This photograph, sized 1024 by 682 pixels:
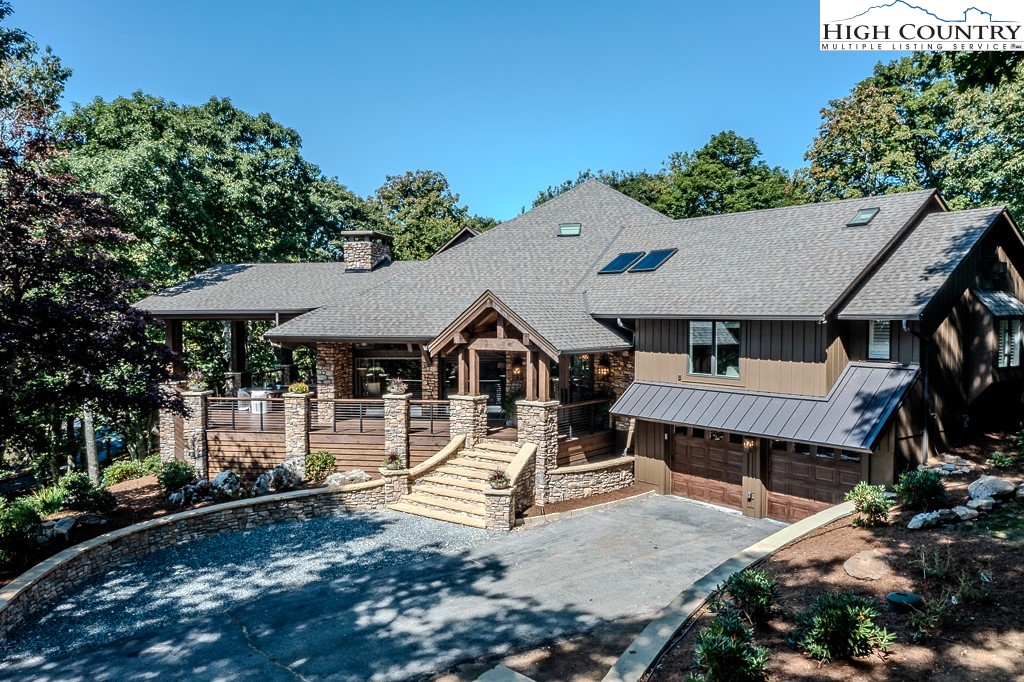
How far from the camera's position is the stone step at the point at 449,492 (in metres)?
15.7

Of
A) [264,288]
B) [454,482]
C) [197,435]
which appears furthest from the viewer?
[264,288]

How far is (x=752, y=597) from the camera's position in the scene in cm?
755

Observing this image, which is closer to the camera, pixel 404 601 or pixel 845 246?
pixel 404 601

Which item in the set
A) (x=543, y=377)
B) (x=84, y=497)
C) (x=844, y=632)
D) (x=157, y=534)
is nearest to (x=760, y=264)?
(x=543, y=377)

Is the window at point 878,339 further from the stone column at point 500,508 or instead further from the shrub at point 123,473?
the shrub at point 123,473

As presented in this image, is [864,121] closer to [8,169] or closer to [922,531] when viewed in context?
[922,531]

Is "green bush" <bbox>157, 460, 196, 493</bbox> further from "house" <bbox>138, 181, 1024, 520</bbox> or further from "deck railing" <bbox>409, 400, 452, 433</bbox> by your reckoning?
"deck railing" <bbox>409, 400, 452, 433</bbox>

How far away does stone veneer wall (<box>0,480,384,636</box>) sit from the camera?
10414mm

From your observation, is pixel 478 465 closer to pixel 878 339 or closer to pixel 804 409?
pixel 804 409

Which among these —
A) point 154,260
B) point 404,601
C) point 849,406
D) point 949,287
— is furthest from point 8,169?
point 949,287

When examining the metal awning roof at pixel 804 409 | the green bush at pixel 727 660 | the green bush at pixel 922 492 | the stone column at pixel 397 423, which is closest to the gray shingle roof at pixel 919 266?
the metal awning roof at pixel 804 409

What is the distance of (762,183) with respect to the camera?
37938mm

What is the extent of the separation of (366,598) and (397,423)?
7.52 m

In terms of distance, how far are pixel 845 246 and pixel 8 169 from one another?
18.7 meters
